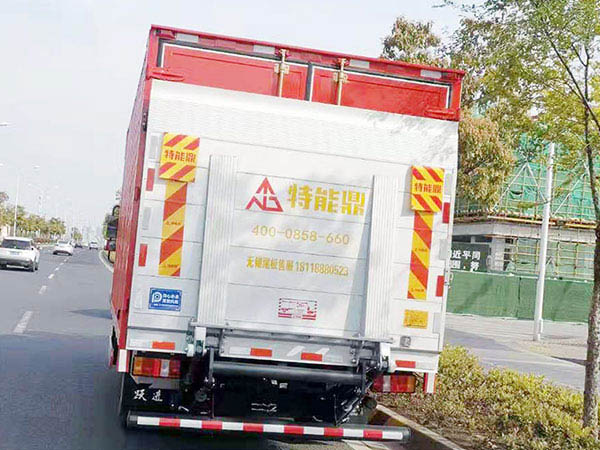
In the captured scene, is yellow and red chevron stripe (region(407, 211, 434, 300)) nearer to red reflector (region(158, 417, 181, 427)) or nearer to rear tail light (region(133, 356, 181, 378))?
rear tail light (region(133, 356, 181, 378))

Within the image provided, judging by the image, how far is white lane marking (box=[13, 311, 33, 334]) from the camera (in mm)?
15189

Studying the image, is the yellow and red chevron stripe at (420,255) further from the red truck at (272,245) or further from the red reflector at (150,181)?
the red reflector at (150,181)

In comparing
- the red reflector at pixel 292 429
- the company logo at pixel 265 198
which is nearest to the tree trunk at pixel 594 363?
the red reflector at pixel 292 429

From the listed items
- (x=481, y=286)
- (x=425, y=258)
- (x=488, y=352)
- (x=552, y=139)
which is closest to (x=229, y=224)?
(x=425, y=258)

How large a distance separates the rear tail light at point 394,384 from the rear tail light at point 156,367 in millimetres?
1642

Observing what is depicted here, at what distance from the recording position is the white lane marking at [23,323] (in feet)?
49.8

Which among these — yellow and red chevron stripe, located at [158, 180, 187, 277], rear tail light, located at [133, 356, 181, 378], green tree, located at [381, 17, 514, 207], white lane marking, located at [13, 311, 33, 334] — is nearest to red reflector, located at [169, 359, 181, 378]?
rear tail light, located at [133, 356, 181, 378]

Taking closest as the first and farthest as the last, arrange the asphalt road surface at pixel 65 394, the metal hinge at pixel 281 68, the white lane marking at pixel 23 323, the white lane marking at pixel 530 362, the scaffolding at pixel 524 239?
the metal hinge at pixel 281 68
the asphalt road surface at pixel 65 394
the white lane marking at pixel 23 323
the white lane marking at pixel 530 362
the scaffolding at pixel 524 239

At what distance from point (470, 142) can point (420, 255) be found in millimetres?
13941

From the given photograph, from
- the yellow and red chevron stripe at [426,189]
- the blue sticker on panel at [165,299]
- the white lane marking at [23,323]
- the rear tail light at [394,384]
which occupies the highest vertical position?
the yellow and red chevron stripe at [426,189]

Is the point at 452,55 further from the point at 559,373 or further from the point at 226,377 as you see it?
the point at 559,373

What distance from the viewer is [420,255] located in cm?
670

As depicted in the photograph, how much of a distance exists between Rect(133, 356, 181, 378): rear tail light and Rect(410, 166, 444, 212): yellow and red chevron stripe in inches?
87.9

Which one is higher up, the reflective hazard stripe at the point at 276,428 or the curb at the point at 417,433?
the reflective hazard stripe at the point at 276,428
